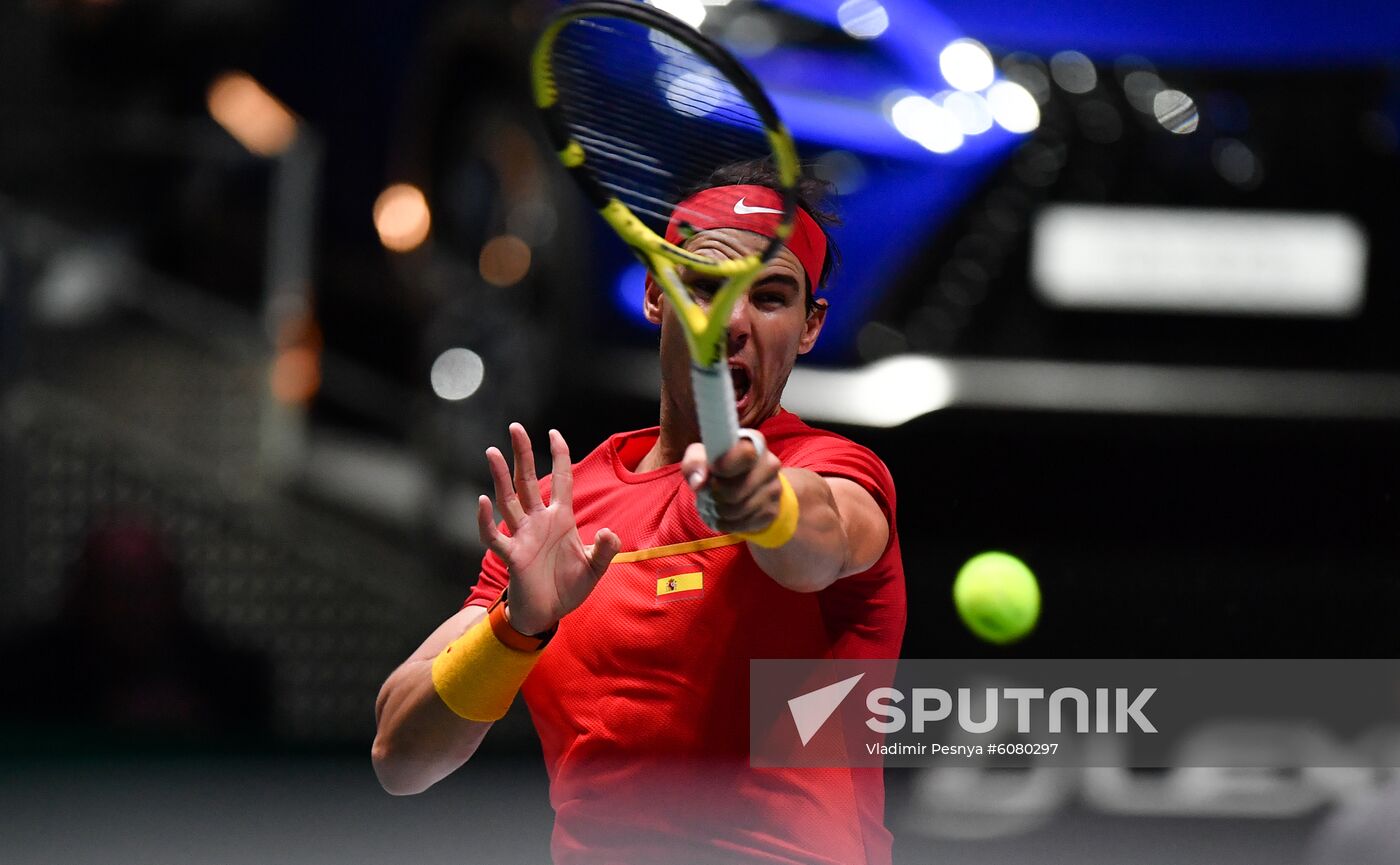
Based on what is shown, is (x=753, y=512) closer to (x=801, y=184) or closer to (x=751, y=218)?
(x=751, y=218)

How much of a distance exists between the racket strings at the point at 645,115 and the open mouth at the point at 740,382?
23cm

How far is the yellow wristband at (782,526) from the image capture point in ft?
6.05

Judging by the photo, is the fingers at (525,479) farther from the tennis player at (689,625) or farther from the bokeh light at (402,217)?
the bokeh light at (402,217)

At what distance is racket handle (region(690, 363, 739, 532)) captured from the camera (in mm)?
1803

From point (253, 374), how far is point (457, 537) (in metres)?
1.15

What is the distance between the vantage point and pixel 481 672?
221 centimetres

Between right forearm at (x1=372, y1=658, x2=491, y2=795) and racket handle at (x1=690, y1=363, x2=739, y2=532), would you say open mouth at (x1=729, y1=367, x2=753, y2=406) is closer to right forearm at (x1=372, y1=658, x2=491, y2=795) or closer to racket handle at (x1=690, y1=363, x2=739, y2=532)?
racket handle at (x1=690, y1=363, x2=739, y2=532)

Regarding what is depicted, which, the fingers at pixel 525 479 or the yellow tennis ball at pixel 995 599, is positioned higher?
the yellow tennis ball at pixel 995 599

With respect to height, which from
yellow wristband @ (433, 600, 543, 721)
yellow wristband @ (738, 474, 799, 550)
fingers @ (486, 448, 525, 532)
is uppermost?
fingers @ (486, 448, 525, 532)

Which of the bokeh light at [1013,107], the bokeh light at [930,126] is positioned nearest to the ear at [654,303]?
the bokeh light at [930,126]

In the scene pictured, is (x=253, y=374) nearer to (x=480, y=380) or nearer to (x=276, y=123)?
(x=480, y=380)

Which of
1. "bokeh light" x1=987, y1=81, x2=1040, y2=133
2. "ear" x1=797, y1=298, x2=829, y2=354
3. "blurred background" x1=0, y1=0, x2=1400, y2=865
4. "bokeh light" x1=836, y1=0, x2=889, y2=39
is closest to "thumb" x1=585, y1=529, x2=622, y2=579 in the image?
"ear" x1=797, y1=298, x2=829, y2=354

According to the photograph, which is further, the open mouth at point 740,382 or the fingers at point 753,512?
the open mouth at point 740,382

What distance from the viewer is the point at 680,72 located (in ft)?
7.63
